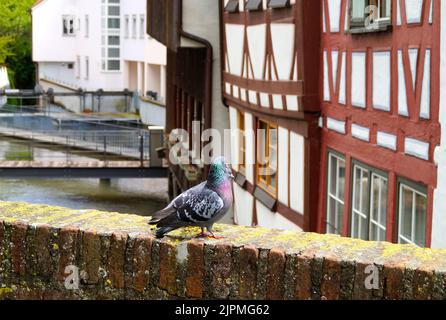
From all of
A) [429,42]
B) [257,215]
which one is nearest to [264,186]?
[257,215]

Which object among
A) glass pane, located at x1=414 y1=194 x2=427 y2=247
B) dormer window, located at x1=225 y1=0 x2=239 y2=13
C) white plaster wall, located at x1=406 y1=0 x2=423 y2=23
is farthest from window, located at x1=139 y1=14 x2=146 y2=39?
glass pane, located at x1=414 y1=194 x2=427 y2=247

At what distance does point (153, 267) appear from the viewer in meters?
5.54

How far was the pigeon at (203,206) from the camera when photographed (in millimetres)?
5465

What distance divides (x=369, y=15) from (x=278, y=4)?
3082mm

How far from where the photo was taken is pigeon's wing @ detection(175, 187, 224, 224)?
5457mm

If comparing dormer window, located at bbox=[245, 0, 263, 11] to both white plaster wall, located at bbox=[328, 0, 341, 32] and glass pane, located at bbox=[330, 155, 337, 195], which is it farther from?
glass pane, located at bbox=[330, 155, 337, 195]

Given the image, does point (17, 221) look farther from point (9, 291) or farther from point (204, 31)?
point (204, 31)

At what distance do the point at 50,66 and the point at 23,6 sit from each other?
6608 mm

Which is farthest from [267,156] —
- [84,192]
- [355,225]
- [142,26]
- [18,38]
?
[18,38]

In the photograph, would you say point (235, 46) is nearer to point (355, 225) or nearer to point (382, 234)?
point (355, 225)

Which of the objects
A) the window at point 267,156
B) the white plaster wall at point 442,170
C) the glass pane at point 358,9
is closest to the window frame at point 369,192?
the glass pane at point 358,9

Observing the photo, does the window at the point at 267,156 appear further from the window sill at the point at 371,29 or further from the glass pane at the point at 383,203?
the glass pane at the point at 383,203

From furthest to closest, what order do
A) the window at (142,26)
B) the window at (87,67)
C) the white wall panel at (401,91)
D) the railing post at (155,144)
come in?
the window at (87,67) < the window at (142,26) < the railing post at (155,144) < the white wall panel at (401,91)

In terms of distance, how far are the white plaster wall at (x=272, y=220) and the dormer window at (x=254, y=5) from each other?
288 cm
